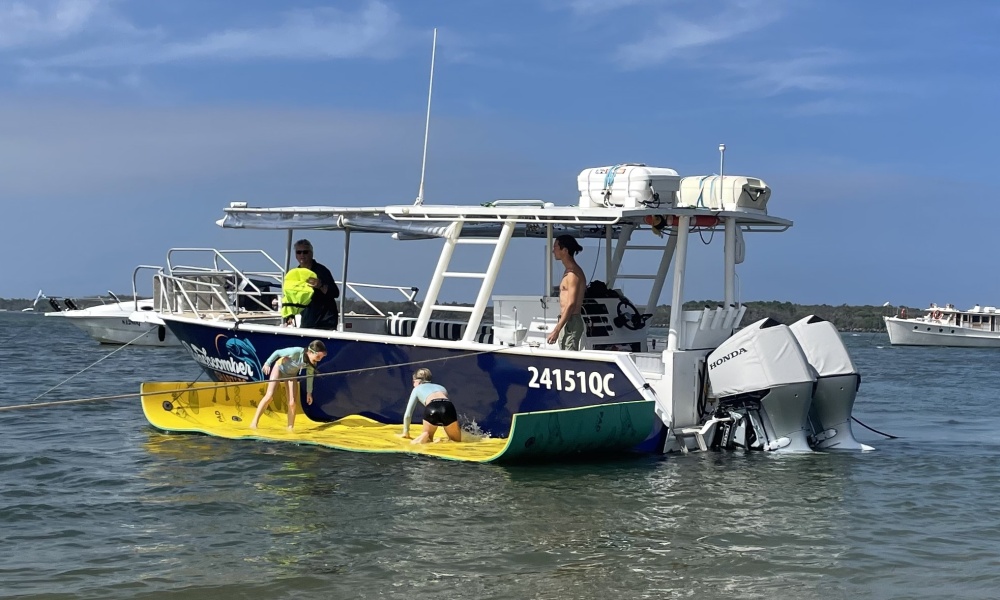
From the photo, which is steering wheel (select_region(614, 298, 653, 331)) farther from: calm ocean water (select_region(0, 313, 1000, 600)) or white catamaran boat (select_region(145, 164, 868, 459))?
calm ocean water (select_region(0, 313, 1000, 600))

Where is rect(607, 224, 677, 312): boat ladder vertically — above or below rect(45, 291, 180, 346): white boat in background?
above

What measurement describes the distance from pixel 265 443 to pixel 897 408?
37.2 ft

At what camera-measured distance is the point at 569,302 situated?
10750 mm

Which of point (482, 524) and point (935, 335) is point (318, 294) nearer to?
point (482, 524)

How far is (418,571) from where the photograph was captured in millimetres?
7098

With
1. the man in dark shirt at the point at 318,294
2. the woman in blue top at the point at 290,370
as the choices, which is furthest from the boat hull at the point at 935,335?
the woman in blue top at the point at 290,370

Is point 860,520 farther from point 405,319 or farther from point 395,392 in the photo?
point 405,319

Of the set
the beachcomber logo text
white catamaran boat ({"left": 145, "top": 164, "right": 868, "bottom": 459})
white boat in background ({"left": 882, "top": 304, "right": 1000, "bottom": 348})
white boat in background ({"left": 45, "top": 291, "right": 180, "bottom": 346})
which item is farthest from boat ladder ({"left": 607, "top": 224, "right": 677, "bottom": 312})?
white boat in background ({"left": 882, "top": 304, "right": 1000, "bottom": 348})

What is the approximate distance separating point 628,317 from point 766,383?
2236 millimetres

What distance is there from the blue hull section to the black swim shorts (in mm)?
319

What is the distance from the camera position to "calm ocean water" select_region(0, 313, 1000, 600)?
6.92 meters

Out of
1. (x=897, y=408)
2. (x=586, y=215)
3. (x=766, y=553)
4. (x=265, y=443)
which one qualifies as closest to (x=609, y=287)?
(x=586, y=215)

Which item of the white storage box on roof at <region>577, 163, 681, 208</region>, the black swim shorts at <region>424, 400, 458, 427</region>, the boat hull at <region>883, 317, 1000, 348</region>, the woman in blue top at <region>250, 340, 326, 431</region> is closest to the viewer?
the white storage box on roof at <region>577, 163, 681, 208</region>

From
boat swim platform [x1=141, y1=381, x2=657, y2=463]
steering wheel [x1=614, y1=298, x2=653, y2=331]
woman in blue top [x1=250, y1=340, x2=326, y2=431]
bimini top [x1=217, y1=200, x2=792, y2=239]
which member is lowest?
boat swim platform [x1=141, y1=381, x2=657, y2=463]
